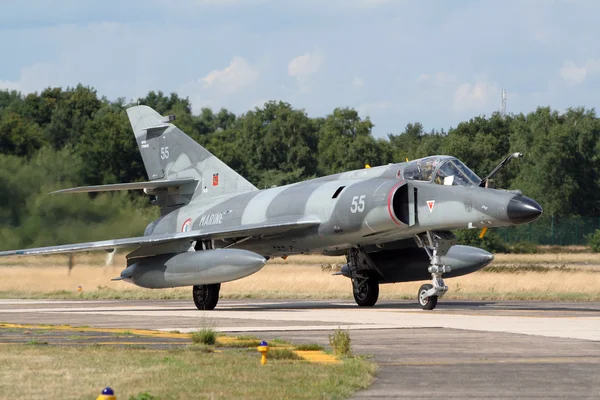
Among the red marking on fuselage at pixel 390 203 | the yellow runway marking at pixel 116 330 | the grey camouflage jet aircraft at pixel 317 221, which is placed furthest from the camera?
the red marking on fuselage at pixel 390 203

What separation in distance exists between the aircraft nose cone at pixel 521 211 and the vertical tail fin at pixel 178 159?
721 cm

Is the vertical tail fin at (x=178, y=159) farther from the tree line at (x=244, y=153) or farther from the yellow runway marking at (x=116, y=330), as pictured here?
the yellow runway marking at (x=116, y=330)

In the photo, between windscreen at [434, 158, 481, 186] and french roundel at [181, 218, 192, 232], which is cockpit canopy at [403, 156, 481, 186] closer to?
A: windscreen at [434, 158, 481, 186]

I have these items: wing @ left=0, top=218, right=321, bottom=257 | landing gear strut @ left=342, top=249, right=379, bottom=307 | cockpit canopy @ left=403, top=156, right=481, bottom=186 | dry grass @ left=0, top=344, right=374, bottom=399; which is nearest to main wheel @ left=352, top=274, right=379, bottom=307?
landing gear strut @ left=342, top=249, right=379, bottom=307

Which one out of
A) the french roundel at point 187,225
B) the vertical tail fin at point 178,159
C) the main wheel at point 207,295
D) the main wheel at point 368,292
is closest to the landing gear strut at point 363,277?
the main wheel at point 368,292

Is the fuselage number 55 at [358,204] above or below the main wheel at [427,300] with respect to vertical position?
above

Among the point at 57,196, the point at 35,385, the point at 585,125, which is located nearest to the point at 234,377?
the point at 35,385

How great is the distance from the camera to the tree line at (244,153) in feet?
89.2

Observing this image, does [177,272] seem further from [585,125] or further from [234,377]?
[585,125]

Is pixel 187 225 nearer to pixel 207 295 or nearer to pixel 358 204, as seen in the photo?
pixel 207 295

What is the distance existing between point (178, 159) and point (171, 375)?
1463 cm

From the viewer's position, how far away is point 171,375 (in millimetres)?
9344

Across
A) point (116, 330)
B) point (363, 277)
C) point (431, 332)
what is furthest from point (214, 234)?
point (431, 332)

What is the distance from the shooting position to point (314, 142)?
7894cm
